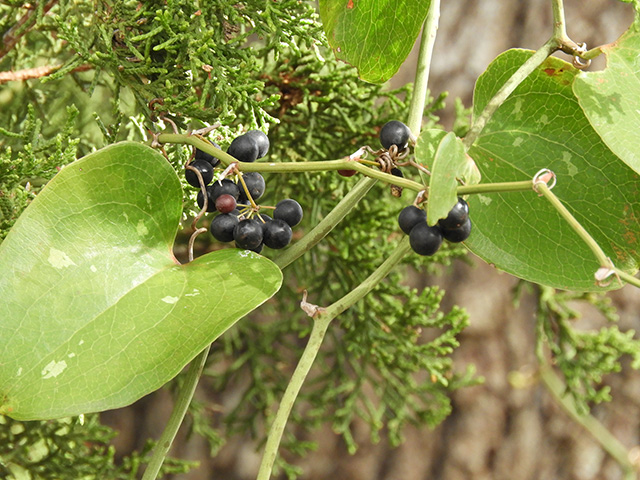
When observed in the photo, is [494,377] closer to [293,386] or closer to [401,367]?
[401,367]

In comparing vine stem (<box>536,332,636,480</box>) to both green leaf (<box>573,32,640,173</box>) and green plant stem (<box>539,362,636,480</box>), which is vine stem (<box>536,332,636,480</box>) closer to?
green plant stem (<box>539,362,636,480</box>)

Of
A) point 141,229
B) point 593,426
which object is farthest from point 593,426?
point 141,229

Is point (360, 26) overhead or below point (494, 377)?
overhead

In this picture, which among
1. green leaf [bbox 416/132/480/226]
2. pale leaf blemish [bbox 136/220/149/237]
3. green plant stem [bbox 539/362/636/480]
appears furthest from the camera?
green plant stem [bbox 539/362/636/480]

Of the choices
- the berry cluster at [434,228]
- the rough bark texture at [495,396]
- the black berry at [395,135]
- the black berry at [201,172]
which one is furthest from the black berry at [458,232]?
the rough bark texture at [495,396]

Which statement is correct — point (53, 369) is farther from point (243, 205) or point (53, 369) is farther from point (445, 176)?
point (445, 176)

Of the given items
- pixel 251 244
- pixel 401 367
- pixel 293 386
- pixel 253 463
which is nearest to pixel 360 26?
pixel 251 244

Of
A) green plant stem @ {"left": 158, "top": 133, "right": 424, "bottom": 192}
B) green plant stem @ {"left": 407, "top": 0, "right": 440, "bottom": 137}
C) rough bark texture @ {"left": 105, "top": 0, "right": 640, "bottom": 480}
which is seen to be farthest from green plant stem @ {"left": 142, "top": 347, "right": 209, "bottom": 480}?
rough bark texture @ {"left": 105, "top": 0, "right": 640, "bottom": 480}
